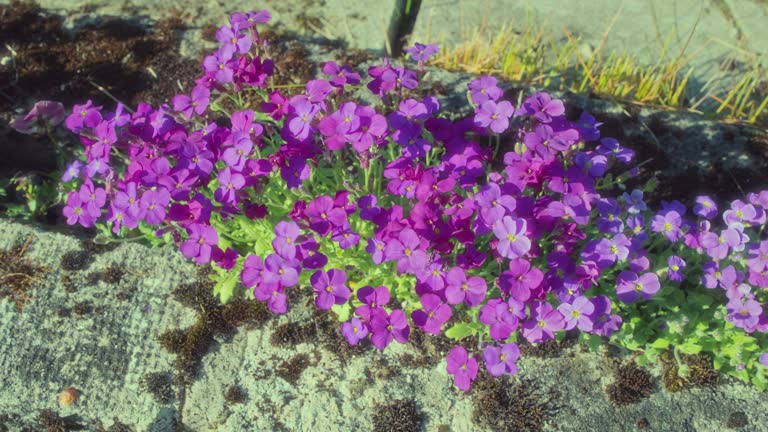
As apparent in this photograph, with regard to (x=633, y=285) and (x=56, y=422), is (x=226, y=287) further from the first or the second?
(x=633, y=285)

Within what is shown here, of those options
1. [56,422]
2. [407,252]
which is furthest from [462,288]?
[56,422]

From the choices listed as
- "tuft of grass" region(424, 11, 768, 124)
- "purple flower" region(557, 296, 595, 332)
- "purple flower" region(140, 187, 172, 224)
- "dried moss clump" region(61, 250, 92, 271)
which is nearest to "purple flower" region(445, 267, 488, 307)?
"purple flower" region(557, 296, 595, 332)

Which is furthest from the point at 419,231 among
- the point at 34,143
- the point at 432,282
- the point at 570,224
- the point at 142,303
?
the point at 34,143

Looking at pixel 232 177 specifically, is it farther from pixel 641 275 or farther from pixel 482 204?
pixel 641 275

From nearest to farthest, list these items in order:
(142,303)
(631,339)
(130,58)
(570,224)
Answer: (570,224) → (631,339) → (142,303) → (130,58)

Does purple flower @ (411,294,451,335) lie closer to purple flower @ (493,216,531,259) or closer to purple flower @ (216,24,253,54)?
purple flower @ (493,216,531,259)

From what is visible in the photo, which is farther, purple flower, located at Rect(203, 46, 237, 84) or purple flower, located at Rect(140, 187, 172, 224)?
purple flower, located at Rect(203, 46, 237, 84)

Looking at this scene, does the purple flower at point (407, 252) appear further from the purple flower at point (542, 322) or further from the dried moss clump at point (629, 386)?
the dried moss clump at point (629, 386)
